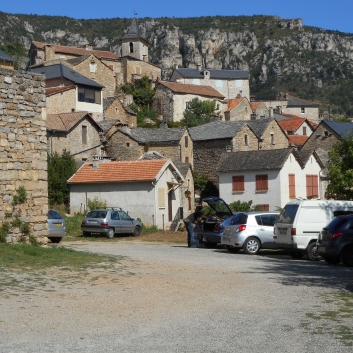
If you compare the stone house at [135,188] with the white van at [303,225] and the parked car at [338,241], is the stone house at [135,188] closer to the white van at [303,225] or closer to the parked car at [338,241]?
the white van at [303,225]

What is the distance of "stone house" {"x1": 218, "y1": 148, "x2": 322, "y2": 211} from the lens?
167ft

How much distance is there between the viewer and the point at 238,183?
5300 centimetres

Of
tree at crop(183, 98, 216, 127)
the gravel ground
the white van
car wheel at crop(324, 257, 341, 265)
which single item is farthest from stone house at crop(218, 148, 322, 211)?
tree at crop(183, 98, 216, 127)

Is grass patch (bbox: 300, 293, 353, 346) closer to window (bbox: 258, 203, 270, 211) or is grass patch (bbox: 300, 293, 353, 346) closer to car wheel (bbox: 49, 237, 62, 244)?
car wheel (bbox: 49, 237, 62, 244)

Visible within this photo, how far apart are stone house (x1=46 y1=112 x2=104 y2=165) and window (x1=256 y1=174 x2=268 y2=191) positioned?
13.7m

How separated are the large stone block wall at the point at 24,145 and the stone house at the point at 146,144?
36.0m

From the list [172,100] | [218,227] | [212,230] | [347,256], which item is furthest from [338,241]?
[172,100]

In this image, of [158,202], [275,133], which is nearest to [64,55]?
[275,133]

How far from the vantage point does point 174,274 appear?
52.0 ft

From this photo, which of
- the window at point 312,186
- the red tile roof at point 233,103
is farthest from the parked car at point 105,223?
the red tile roof at point 233,103

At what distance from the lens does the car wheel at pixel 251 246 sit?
78.9ft

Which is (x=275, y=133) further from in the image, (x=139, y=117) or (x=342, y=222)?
(x=342, y=222)

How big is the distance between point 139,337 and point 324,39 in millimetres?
185622

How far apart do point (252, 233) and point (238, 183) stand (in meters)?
29.0
